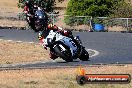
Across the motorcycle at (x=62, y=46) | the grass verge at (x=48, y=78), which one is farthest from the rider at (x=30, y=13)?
the grass verge at (x=48, y=78)

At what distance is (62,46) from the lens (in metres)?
8.08

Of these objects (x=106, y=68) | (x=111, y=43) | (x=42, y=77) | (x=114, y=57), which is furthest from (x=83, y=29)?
(x=42, y=77)

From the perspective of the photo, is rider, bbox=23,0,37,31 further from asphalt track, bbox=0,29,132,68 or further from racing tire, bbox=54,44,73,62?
asphalt track, bbox=0,29,132,68

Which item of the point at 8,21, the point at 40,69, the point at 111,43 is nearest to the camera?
the point at 40,69

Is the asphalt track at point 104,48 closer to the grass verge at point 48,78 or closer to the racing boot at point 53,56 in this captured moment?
the grass verge at point 48,78

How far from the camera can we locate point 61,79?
840 inches

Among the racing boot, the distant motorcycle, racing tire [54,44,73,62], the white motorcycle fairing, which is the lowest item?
the racing boot

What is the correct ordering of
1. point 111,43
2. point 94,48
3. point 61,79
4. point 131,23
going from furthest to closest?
1. point 131,23
2. point 111,43
3. point 94,48
4. point 61,79

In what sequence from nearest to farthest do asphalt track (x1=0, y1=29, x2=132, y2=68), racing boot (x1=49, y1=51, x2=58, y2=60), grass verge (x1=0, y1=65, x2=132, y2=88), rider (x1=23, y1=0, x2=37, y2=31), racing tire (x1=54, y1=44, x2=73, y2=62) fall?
rider (x1=23, y1=0, x2=37, y2=31) → racing tire (x1=54, y1=44, x2=73, y2=62) → racing boot (x1=49, y1=51, x2=58, y2=60) → grass verge (x1=0, y1=65, x2=132, y2=88) → asphalt track (x1=0, y1=29, x2=132, y2=68)

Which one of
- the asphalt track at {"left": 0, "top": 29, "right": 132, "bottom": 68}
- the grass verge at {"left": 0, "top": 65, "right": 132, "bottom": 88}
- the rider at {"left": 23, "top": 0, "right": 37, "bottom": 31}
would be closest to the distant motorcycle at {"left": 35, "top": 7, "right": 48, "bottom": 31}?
the rider at {"left": 23, "top": 0, "right": 37, "bottom": 31}

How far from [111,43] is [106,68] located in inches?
799

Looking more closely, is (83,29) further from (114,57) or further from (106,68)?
(106,68)

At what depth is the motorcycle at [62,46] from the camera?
313 inches

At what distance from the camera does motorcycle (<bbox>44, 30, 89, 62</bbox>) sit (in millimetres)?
7957
